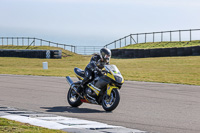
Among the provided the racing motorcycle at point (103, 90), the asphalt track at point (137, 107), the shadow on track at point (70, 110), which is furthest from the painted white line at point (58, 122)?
the racing motorcycle at point (103, 90)

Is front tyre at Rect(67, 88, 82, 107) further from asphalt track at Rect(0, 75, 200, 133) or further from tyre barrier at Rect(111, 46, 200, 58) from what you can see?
tyre barrier at Rect(111, 46, 200, 58)

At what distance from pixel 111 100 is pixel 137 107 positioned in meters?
1.14

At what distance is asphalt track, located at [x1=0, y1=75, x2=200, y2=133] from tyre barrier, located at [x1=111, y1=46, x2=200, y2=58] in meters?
22.8

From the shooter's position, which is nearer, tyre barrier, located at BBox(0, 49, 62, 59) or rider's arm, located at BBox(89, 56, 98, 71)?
rider's arm, located at BBox(89, 56, 98, 71)

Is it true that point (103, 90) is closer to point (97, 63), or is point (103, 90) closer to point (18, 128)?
point (97, 63)

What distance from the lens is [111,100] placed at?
952cm

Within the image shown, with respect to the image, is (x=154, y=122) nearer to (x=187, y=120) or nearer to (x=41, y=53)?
(x=187, y=120)

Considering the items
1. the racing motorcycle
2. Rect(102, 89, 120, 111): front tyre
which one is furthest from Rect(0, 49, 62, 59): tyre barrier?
Rect(102, 89, 120, 111): front tyre

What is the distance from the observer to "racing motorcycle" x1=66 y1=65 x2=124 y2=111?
934 centimetres

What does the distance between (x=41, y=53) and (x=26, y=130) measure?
4082 centimetres

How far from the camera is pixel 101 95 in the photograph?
9945 millimetres

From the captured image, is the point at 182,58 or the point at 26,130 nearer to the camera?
the point at 26,130

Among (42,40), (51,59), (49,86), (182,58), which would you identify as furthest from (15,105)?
(42,40)

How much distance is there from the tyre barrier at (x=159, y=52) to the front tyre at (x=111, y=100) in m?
28.6
